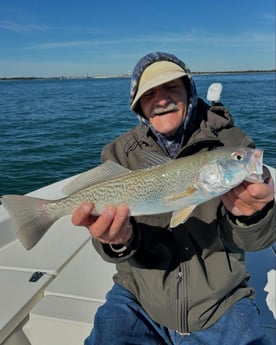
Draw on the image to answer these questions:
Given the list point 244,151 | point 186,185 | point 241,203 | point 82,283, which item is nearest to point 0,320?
point 82,283

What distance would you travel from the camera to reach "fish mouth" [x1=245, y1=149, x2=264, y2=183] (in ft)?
6.46

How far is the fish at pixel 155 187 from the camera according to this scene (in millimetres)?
2072

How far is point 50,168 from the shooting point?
477 inches

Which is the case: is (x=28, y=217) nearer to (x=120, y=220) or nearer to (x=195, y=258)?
(x=120, y=220)

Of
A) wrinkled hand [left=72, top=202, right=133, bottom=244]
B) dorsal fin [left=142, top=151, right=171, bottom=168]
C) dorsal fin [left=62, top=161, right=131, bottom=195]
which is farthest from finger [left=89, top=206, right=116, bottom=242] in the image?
dorsal fin [left=142, top=151, right=171, bottom=168]

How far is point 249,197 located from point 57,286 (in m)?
1.81

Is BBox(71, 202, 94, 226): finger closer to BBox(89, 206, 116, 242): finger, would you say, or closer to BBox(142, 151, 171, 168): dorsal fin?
BBox(89, 206, 116, 242): finger

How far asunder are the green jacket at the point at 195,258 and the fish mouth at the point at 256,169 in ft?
1.04

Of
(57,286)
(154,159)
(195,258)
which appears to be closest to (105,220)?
(154,159)

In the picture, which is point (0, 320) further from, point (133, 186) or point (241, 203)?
point (241, 203)

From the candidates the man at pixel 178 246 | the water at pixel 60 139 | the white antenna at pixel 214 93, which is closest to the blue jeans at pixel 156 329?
the man at pixel 178 246

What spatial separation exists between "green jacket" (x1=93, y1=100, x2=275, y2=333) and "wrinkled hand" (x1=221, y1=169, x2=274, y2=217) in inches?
4.4

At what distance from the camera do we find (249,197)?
6.64 ft

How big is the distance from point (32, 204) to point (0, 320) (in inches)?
36.1
